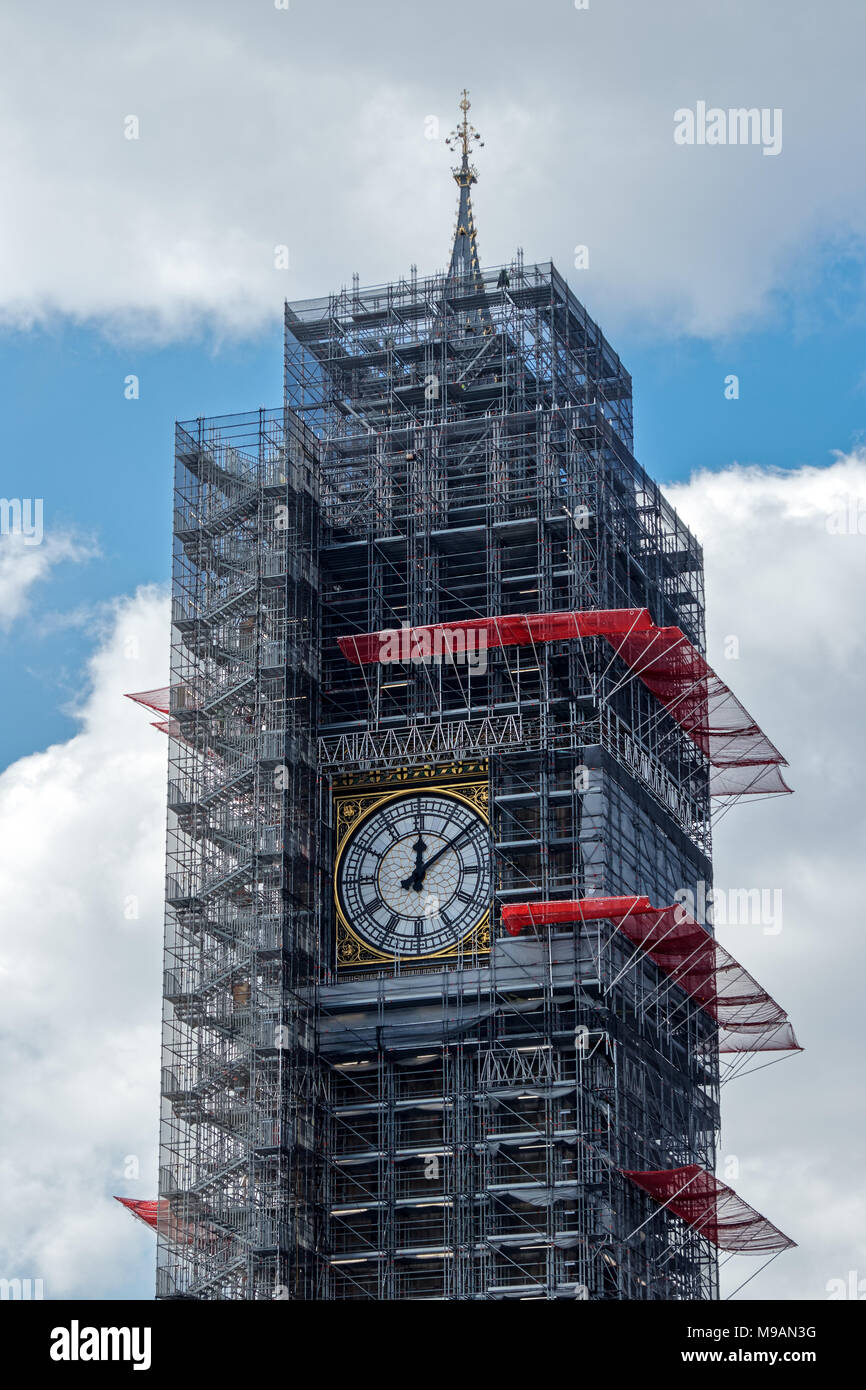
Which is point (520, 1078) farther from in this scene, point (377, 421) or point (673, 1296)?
point (377, 421)

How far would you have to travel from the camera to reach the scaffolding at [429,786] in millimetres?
86500

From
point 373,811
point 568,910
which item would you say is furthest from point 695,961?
point 373,811

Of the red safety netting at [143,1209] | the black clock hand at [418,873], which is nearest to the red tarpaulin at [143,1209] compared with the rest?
the red safety netting at [143,1209]

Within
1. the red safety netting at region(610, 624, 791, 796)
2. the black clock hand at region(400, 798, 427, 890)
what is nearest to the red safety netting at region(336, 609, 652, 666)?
the red safety netting at region(610, 624, 791, 796)

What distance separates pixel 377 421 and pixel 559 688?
39.2 ft

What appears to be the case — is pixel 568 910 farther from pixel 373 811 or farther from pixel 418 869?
pixel 373 811

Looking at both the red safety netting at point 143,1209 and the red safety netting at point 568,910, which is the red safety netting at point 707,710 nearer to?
the red safety netting at point 568,910

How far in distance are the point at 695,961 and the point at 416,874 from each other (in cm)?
818

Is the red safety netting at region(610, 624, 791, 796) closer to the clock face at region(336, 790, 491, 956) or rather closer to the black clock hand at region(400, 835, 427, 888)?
the clock face at region(336, 790, 491, 956)

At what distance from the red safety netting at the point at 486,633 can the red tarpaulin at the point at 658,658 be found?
28mm

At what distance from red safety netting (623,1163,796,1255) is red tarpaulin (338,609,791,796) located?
→ 44.5 ft

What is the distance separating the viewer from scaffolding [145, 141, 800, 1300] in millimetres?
86500

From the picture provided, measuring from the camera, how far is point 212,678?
93875mm
